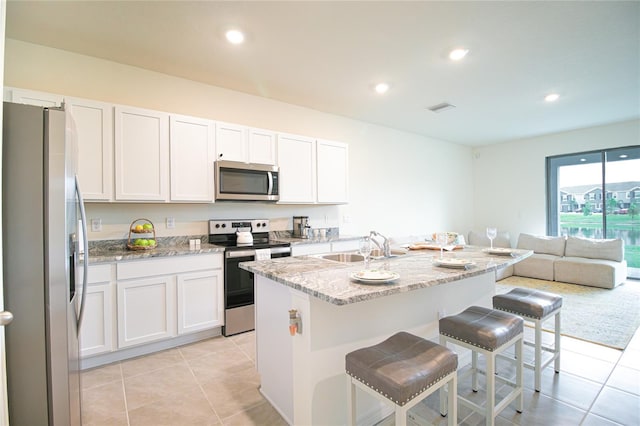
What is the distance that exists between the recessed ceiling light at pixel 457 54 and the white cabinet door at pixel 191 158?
248 cm

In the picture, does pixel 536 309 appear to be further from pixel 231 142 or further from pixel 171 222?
pixel 171 222

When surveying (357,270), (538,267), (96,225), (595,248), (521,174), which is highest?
(521,174)

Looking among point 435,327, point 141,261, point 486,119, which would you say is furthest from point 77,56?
point 486,119

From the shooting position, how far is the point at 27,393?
1.24m

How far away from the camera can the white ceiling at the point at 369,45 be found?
2219 millimetres

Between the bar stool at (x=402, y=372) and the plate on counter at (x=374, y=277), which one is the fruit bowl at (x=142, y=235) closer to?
the plate on counter at (x=374, y=277)

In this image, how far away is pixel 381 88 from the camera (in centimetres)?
360

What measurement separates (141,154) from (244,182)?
102 centimetres

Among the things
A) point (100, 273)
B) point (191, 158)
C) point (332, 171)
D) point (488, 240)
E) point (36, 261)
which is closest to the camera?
point (36, 261)

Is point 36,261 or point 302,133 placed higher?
point 302,133

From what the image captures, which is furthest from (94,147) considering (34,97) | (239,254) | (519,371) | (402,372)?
(519,371)

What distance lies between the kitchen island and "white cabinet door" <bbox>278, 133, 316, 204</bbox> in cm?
168

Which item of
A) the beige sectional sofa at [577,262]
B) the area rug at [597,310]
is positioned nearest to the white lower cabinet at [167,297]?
the area rug at [597,310]

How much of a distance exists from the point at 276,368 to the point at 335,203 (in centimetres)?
268
